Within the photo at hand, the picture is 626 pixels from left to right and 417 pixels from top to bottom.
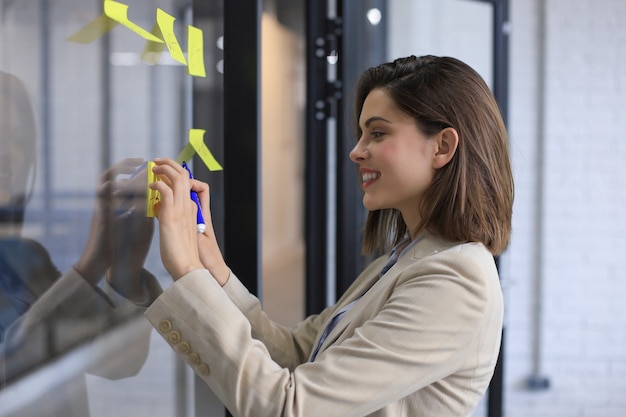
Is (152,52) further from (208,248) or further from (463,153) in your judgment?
(463,153)

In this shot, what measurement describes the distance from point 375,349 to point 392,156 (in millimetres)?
313

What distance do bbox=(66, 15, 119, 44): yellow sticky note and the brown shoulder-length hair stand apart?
43cm

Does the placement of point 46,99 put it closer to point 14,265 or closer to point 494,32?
point 14,265

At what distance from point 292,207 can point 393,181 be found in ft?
4.37

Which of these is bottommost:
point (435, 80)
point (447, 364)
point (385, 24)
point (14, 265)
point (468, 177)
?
point (447, 364)

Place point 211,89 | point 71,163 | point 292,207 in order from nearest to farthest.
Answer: point 71,163
point 211,89
point 292,207

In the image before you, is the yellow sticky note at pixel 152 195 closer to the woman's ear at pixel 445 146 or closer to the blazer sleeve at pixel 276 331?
the blazer sleeve at pixel 276 331

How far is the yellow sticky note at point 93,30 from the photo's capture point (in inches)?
36.1

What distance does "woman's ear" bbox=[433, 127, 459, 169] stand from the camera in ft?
3.46

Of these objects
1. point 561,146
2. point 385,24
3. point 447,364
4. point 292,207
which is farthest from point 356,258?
point 561,146

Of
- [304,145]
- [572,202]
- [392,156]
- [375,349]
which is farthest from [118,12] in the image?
[572,202]

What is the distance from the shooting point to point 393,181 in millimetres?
1079

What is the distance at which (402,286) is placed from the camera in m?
0.98

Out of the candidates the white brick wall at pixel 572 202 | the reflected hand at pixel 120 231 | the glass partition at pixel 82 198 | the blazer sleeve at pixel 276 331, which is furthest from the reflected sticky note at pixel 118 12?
the white brick wall at pixel 572 202
